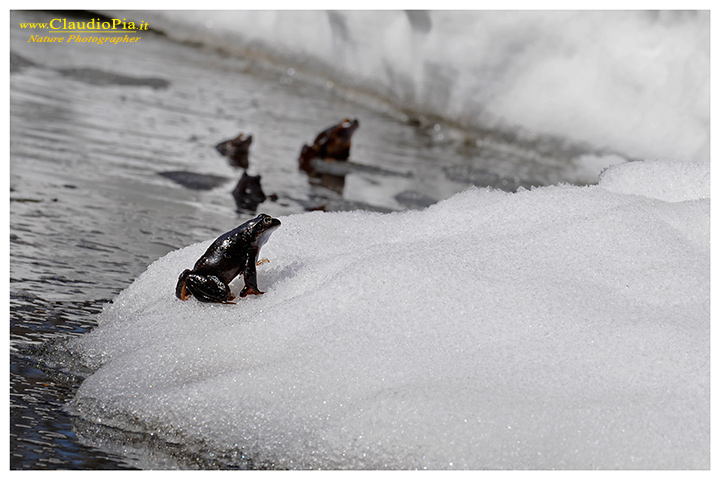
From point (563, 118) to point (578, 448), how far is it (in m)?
7.82

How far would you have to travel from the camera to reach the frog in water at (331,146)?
845cm

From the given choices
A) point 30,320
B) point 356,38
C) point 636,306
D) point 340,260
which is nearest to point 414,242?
point 340,260

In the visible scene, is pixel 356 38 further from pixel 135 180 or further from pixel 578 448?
pixel 578 448

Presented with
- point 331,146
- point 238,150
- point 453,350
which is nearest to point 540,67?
point 331,146

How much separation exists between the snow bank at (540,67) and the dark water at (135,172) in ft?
1.46

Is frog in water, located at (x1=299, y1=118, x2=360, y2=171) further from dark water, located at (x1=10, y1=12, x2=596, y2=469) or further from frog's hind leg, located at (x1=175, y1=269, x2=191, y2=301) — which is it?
frog's hind leg, located at (x1=175, y1=269, x2=191, y2=301)

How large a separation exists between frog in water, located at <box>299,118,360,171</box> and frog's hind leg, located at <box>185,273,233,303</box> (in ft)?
16.2

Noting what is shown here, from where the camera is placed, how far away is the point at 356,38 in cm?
1262

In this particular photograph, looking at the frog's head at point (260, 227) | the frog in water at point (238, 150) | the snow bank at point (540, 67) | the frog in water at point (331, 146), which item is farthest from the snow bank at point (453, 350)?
the snow bank at point (540, 67)

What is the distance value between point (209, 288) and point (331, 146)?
525 centimetres

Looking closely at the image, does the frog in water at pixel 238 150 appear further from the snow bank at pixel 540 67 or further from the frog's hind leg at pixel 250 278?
the frog's hind leg at pixel 250 278

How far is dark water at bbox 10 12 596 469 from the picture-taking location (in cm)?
316

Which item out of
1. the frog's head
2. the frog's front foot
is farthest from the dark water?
the frog's head
